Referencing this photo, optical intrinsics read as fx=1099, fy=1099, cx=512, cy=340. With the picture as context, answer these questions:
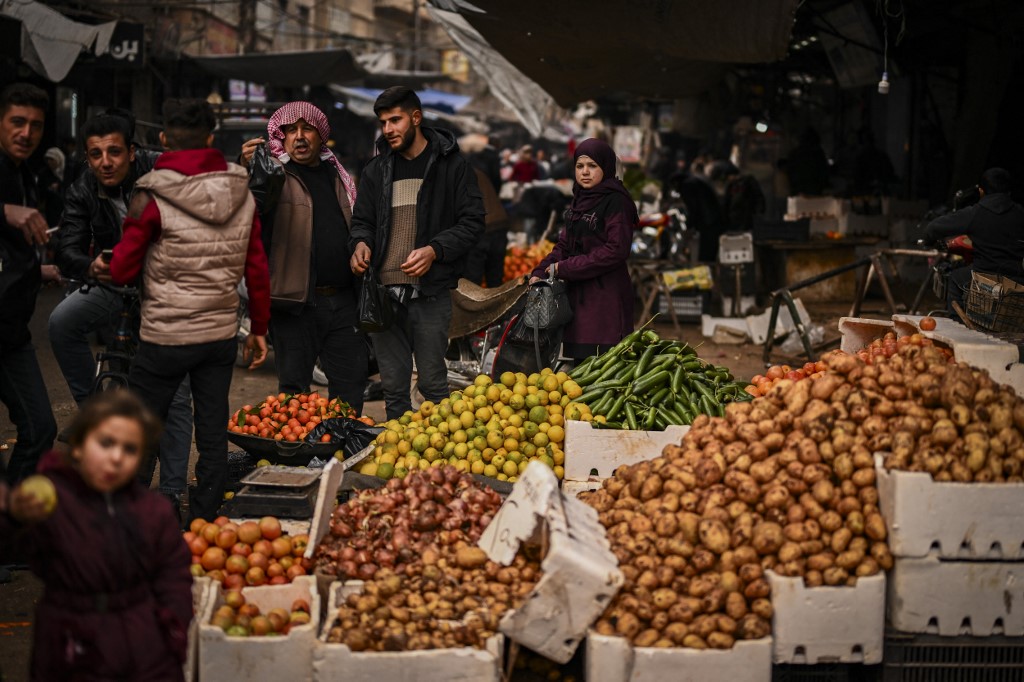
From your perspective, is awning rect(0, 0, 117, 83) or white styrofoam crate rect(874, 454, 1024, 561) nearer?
white styrofoam crate rect(874, 454, 1024, 561)

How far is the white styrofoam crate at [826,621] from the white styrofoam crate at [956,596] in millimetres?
92

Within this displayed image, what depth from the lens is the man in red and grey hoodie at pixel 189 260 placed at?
15.5 feet

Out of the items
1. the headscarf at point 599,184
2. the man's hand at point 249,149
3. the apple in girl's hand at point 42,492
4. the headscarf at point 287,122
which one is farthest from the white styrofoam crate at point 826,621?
the man's hand at point 249,149

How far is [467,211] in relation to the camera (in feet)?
20.8

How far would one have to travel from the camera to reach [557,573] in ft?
12.2

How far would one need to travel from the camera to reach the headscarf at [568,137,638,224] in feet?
22.1

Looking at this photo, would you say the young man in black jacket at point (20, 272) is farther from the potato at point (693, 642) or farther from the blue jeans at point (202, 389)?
the potato at point (693, 642)

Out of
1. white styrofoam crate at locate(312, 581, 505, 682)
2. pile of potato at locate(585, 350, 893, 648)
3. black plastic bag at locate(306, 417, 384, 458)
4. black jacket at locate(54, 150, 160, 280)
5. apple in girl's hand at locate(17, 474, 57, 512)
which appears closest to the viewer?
apple in girl's hand at locate(17, 474, 57, 512)

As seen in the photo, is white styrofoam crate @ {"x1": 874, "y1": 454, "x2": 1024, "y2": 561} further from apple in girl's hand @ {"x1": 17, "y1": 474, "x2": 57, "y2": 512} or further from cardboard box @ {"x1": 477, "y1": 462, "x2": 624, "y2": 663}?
apple in girl's hand @ {"x1": 17, "y1": 474, "x2": 57, "y2": 512}

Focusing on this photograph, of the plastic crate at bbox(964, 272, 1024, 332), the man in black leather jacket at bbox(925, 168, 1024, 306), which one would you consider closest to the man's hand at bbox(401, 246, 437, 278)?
the plastic crate at bbox(964, 272, 1024, 332)

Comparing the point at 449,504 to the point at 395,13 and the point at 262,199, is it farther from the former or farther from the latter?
the point at 395,13

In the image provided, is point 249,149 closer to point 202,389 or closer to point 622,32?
point 202,389

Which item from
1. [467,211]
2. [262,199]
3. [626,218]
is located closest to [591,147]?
[626,218]

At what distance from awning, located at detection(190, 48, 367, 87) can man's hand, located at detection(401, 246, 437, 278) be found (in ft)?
46.4
